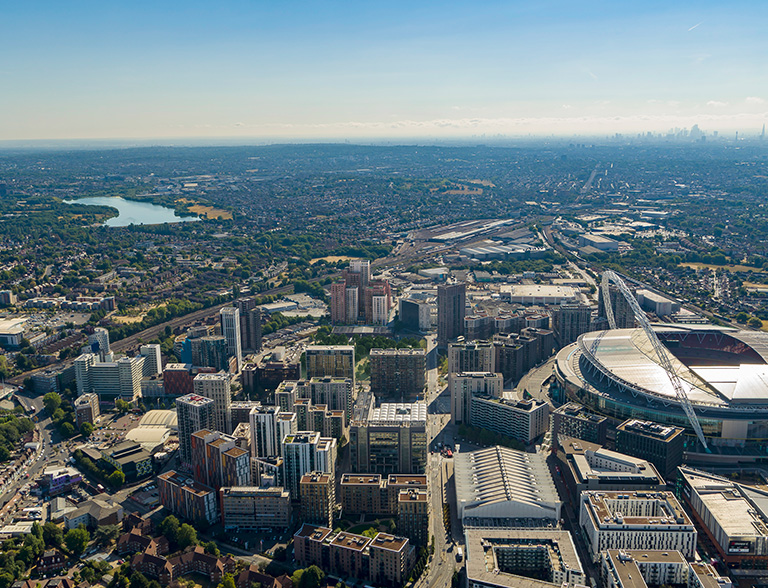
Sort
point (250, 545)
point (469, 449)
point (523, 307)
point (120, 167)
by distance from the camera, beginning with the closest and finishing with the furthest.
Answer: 1. point (250, 545)
2. point (469, 449)
3. point (523, 307)
4. point (120, 167)

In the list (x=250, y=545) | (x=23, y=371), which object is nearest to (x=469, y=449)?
(x=250, y=545)

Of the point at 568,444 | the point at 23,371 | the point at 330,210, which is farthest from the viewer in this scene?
the point at 330,210

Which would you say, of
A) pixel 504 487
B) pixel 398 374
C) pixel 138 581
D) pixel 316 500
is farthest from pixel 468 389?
pixel 138 581

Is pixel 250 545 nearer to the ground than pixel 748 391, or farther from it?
nearer to the ground

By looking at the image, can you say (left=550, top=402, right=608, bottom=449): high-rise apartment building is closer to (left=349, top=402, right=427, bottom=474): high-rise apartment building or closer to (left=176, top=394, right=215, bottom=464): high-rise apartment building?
(left=349, top=402, right=427, bottom=474): high-rise apartment building

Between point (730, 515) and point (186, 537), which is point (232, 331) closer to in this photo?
point (186, 537)

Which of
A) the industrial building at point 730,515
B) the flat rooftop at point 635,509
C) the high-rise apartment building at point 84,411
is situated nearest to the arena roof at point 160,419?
the high-rise apartment building at point 84,411

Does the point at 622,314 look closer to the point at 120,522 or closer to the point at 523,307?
the point at 523,307

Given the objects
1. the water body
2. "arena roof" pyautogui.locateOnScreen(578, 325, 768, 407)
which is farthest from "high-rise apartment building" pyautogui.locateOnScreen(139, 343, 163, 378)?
the water body
